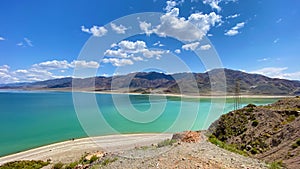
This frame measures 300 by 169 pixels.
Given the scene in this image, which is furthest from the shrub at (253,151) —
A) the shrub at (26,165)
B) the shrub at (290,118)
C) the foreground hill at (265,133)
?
the shrub at (26,165)

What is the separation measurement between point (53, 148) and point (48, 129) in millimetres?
21484

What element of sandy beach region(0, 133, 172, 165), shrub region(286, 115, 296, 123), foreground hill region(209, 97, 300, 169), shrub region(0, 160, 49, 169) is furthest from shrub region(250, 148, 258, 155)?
shrub region(0, 160, 49, 169)

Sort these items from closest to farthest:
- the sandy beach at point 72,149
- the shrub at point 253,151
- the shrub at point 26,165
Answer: the shrub at point 253,151
the shrub at point 26,165
the sandy beach at point 72,149

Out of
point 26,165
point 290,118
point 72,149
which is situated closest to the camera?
point 26,165

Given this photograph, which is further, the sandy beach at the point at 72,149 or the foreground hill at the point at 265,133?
the sandy beach at the point at 72,149

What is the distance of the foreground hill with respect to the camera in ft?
53.0

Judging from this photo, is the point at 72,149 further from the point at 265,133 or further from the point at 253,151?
the point at 265,133

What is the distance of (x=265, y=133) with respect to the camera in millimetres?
23344

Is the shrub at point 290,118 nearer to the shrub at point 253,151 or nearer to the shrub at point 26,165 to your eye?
the shrub at point 253,151

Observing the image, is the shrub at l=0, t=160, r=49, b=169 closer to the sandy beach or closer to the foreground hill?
the sandy beach

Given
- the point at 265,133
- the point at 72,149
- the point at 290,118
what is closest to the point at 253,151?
the point at 265,133

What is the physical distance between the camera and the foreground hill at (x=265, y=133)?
1614 cm

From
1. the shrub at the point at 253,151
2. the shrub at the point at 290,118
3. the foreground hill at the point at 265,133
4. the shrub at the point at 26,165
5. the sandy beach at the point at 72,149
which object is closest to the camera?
the foreground hill at the point at 265,133

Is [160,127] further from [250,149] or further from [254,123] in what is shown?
[250,149]
